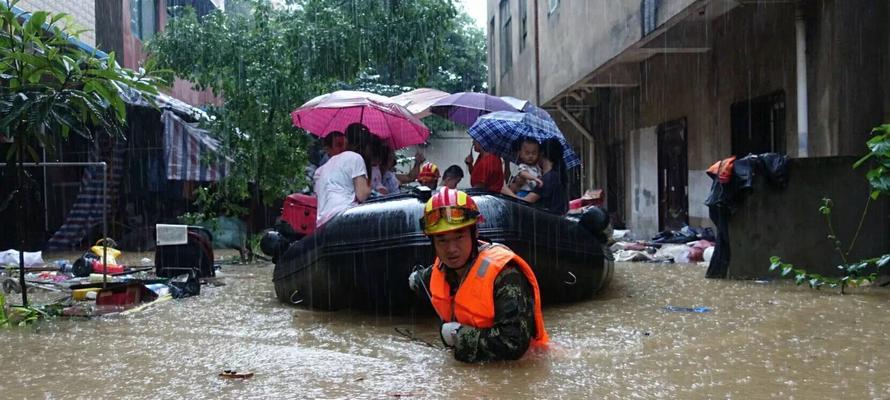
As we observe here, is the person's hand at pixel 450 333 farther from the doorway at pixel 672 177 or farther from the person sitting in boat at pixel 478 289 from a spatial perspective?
the doorway at pixel 672 177

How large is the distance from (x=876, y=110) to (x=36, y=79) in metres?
6.80

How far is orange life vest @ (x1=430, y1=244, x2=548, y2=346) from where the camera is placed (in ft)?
13.3

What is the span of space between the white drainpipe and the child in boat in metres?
2.75

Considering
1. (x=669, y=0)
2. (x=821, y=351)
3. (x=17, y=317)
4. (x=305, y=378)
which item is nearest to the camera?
(x=305, y=378)

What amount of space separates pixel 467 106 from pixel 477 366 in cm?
668

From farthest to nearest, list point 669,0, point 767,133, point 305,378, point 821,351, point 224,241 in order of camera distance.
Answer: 1. point 224,241
2. point 767,133
3. point 669,0
4. point 821,351
5. point 305,378

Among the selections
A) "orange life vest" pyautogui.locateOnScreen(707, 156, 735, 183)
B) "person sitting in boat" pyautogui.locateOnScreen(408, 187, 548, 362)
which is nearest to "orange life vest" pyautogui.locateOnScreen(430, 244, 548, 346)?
"person sitting in boat" pyautogui.locateOnScreen(408, 187, 548, 362)

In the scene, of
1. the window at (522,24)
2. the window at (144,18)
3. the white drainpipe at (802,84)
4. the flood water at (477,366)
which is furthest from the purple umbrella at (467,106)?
the window at (144,18)

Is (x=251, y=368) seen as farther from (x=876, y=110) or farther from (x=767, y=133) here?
(x=767, y=133)

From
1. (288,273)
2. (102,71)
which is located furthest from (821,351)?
(102,71)

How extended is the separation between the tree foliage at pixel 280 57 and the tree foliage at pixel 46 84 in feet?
20.3

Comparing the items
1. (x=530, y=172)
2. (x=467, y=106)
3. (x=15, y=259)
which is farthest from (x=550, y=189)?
(x=15, y=259)

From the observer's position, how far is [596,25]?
510 inches

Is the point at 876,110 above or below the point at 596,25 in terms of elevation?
below
